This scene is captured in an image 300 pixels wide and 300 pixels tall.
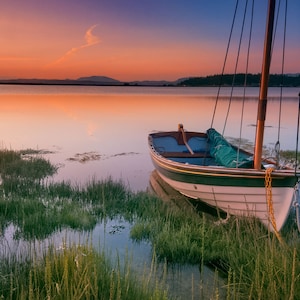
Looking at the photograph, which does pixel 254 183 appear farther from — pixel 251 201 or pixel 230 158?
pixel 230 158

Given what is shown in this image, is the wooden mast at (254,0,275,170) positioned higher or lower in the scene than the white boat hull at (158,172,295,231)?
higher

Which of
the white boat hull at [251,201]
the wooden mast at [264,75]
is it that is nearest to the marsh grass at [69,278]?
the white boat hull at [251,201]

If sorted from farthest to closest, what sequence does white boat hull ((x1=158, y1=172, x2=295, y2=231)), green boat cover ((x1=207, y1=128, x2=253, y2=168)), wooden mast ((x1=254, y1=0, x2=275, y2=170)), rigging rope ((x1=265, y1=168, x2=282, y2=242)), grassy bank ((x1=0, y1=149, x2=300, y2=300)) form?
green boat cover ((x1=207, y1=128, x2=253, y2=168)), wooden mast ((x1=254, y1=0, x2=275, y2=170)), white boat hull ((x1=158, y1=172, x2=295, y2=231)), rigging rope ((x1=265, y1=168, x2=282, y2=242)), grassy bank ((x1=0, y1=149, x2=300, y2=300))

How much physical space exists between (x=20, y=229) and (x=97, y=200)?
2290mm

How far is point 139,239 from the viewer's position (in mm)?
6848

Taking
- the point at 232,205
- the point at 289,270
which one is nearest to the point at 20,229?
the point at 232,205

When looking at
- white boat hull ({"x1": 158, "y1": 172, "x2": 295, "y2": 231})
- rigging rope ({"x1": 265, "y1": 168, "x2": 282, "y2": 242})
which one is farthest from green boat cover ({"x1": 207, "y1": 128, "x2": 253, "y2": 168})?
rigging rope ({"x1": 265, "y1": 168, "x2": 282, "y2": 242})

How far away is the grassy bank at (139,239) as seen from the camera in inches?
155

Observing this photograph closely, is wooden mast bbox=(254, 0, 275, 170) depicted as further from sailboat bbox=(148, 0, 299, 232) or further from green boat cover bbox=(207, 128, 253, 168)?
green boat cover bbox=(207, 128, 253, 168)

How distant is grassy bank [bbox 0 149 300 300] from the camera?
3.93m

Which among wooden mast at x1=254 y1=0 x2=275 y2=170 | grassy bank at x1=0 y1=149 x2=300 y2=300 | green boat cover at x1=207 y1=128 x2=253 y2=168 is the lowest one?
grassy bank at x1=0 y1=149 x2=300 y2=300

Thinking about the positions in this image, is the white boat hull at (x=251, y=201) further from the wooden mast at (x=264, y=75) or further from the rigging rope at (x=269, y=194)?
the wooden mast at (x=264, y=75)

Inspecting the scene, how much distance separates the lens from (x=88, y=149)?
65.1 ft

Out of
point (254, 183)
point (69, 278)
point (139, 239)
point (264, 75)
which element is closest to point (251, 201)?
point (254, 183)
